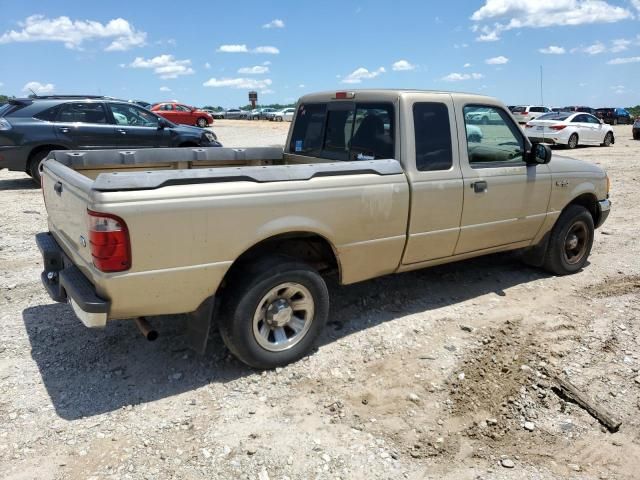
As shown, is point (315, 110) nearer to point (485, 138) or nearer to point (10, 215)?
point (485, 138)

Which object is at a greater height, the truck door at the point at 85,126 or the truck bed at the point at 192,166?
the truck door at the point at 85,126

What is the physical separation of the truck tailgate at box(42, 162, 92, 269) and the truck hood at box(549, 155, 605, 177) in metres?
4.37

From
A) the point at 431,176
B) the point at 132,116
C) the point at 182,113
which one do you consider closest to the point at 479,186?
the point at 431,176

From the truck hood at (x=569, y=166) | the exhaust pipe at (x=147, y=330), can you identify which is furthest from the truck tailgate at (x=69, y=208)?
the truck hood at (x=569, y=166)

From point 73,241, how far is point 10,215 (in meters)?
5.42

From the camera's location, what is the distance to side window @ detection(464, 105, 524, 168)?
4781mm

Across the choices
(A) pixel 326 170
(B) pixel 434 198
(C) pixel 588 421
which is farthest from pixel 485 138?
(C) pixel 588 421

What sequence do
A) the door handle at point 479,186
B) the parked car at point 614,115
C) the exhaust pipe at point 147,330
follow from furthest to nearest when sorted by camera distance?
the parked car at point 614,115, the door handle at point 479,186, the exhaust pipe at point 147,330

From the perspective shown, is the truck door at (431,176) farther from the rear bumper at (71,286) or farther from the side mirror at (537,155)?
the rear bumper at (71,286)

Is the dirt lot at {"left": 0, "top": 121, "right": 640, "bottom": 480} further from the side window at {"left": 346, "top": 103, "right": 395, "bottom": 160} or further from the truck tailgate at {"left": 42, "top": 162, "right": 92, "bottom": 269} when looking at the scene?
the side window at {"left": 346, "top": 103, "right": 395, "bottom": 160}

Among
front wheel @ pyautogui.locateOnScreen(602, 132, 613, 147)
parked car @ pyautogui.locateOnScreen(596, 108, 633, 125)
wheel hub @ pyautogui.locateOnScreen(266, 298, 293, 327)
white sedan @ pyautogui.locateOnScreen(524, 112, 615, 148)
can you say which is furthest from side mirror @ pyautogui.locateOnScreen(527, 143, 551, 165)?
parked car @ pyautogui.locateOnScreen(596, 108, 633, 125)

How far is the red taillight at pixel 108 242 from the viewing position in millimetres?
3010

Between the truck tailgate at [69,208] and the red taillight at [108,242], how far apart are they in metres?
0.15

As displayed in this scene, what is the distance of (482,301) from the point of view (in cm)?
520
